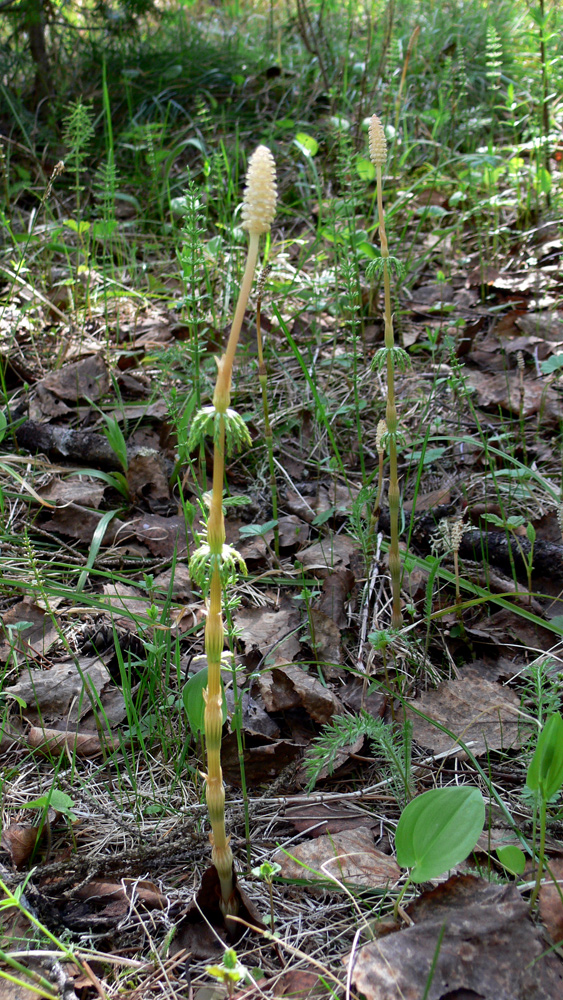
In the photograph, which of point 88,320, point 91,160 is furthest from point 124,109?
point 88,320

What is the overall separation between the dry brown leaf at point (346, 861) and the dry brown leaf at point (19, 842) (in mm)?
511

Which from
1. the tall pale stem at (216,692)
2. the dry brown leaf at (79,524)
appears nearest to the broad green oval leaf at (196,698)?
the tall pale stem at (216,692)

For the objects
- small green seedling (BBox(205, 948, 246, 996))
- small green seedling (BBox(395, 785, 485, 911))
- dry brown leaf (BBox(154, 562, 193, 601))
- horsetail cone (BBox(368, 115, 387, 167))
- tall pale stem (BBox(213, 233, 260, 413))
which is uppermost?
horsetail cone (BBox(368, 115, 387, 167))

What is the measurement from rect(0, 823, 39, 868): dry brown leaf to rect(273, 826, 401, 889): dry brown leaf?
1.68 ft

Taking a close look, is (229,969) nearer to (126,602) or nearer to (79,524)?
(126,602)

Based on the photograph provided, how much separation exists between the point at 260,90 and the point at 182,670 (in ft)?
15.6

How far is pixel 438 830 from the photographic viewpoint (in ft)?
3.96

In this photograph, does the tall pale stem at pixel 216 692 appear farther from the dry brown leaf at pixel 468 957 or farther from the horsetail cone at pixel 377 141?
the horsetail cone at pixel 377 141

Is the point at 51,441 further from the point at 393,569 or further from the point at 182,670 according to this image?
the point at 393,569

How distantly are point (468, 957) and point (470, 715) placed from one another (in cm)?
64

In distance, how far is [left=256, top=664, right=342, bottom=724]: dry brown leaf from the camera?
1.70m

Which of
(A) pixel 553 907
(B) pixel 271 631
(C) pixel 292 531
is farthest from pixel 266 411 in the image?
(A) pixel 553 907

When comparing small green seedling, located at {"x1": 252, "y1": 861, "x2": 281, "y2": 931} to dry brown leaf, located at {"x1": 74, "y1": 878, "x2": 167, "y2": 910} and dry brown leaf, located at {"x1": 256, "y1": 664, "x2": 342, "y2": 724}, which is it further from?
dry brown leaf, located at {"x1": 256, "y1": 664, "x2": 342, "y2": 724}

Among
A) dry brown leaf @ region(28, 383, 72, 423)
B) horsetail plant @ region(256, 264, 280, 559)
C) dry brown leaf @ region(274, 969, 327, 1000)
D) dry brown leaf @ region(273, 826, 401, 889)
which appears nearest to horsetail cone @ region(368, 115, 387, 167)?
horsetail plant @ region(256, 264, 280, 559)
